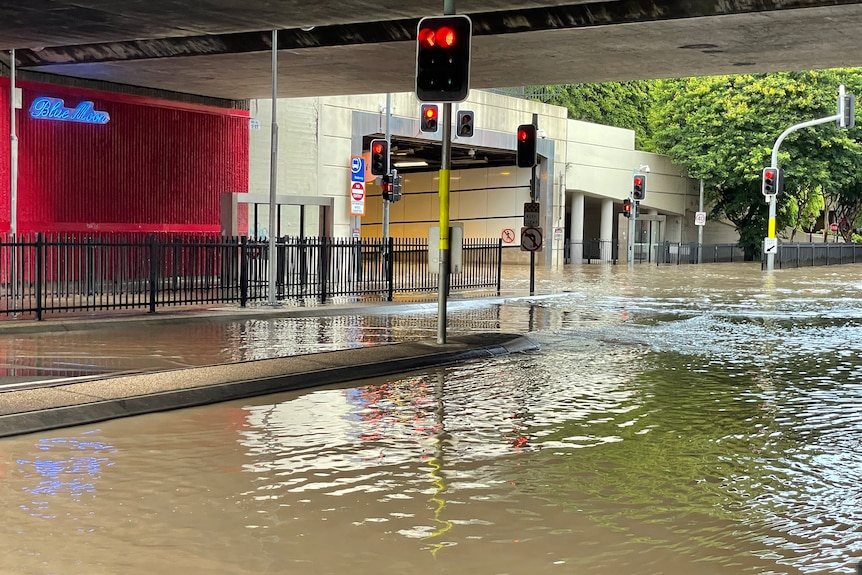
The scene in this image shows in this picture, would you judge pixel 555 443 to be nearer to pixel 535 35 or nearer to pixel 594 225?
pixel 535 35

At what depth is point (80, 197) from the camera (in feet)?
89.8

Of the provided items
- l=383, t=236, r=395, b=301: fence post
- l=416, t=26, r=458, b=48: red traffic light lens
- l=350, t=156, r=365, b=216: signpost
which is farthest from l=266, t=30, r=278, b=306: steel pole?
l=350, t=156, r=365, b=216: signpost

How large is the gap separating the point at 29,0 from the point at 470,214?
4568 centimetres

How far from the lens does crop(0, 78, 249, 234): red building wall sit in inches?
1032

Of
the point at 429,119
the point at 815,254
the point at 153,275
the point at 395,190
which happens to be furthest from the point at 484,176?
the point at 153,275

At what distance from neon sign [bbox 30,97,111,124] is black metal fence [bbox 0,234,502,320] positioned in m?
2.92

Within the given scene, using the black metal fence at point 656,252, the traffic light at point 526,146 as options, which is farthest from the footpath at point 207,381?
the black metal fence at point 656,252

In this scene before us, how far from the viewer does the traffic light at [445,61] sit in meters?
14.5

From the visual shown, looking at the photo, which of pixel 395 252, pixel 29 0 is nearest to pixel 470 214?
pixel 395 252

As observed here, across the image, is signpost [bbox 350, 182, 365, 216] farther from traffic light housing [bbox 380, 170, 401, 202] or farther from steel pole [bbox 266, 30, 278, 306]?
steel pole [bbox 266, 30, 278, 306]

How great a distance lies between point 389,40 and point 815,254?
153ft

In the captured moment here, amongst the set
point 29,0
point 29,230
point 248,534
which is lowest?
point 248,534

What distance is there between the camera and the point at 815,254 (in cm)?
6200

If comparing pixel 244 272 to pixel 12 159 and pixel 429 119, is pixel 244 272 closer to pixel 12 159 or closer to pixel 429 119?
pixel 12 159
